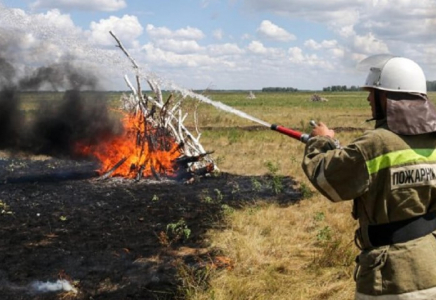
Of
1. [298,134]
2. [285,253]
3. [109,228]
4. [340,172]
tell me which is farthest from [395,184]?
[109,228]

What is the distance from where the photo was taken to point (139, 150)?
37.4 ft

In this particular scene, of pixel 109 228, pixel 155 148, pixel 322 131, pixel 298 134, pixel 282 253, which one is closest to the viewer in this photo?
pixel 322 131

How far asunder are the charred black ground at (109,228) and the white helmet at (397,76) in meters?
3.09

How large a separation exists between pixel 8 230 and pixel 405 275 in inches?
238

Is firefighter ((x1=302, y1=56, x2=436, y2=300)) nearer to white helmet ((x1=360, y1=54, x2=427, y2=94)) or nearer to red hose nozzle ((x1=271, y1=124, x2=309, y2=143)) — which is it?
white helmet ((x1=360, y1=54, x2=427, y2=94))

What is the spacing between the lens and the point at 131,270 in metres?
5.68

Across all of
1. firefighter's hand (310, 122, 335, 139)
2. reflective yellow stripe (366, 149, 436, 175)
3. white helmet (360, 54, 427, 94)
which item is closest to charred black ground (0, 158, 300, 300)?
firefighter's hand (310, 122, 335, 139)

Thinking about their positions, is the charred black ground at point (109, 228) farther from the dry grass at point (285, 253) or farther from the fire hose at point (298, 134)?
the fire hose at point (298, 134)

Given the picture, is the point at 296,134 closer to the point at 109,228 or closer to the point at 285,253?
the point at 285,253

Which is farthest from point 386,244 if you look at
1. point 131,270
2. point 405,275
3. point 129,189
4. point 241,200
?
point 129,189

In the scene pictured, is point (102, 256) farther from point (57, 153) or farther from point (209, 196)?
point (57, 153)

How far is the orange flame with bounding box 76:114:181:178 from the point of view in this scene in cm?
1122

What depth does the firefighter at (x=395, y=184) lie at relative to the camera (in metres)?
2.46

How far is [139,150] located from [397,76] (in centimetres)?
926
